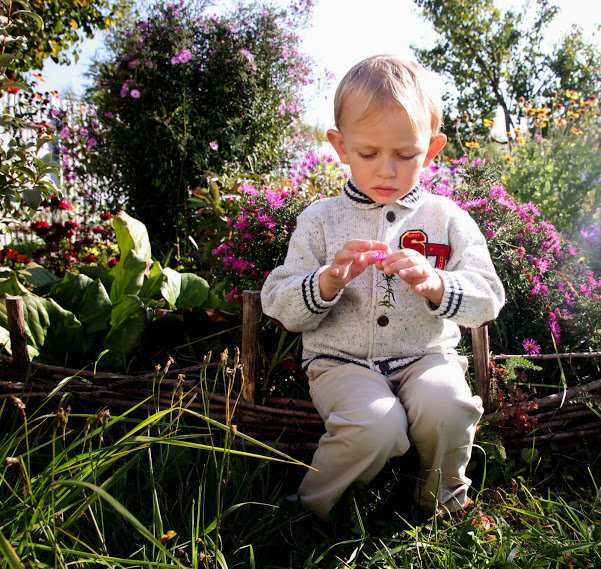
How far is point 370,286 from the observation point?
1.79 m

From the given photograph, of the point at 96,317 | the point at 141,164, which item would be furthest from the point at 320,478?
the point at 141,164

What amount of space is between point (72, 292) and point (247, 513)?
1.24 meters

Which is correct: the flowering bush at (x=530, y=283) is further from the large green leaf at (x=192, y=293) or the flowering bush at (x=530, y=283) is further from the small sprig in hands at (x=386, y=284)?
the large green leaf at (x=192, y=293)

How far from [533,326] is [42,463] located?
2018 millimetres

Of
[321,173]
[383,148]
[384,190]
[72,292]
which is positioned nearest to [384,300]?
[384,190]

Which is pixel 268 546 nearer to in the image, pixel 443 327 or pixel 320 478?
pixel 320 478

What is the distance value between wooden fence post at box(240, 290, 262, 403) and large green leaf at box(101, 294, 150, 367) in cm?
53

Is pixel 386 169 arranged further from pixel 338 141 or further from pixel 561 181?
pixel 561 181

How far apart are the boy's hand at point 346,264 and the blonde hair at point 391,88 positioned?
1.24ft

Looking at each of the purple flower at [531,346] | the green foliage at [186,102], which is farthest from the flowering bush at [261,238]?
the green foliage at [186,102]

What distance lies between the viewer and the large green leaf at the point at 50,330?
2104mm

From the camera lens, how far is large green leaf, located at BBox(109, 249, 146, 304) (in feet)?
7.41

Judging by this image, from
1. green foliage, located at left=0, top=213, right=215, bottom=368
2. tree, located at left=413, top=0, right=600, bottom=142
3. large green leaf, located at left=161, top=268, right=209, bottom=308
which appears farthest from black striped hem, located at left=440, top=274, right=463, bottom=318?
tree, located at left=413, top=0, right=600, bottom=142

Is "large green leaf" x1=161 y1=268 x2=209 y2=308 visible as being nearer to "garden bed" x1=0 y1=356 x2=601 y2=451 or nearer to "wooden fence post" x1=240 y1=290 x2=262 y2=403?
"garden bed" x1=0 y1=356 x2=601 y2=451
